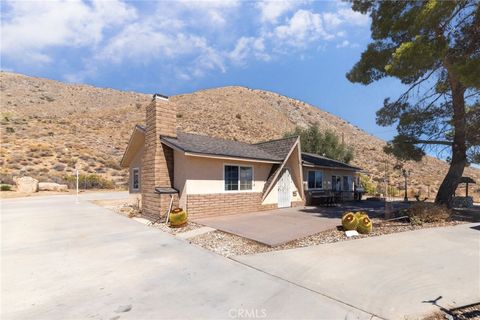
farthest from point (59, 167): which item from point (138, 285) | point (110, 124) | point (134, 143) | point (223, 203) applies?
point (138, 285)

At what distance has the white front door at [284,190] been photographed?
53.1 feet

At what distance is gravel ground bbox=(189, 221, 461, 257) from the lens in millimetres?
7607

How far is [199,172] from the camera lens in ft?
41.0

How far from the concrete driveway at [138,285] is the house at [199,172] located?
3686mm

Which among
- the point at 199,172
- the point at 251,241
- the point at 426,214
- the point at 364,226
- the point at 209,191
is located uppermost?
the point at 199,172

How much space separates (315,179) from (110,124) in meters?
40.9

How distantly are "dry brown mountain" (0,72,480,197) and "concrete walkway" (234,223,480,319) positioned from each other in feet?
77.7

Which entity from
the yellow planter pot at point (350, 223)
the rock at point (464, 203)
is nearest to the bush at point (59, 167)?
the yellow planter pot at point (350, 223)

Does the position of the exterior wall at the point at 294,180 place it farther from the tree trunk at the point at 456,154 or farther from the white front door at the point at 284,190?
the tree trunk at the point at 456,154

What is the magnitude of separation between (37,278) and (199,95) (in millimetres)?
57942

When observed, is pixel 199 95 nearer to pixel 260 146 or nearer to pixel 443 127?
pixel 260 146

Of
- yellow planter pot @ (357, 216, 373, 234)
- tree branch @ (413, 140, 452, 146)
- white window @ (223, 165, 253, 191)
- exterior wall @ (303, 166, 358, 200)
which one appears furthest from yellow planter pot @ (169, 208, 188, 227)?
tree branch @ (413, 140, 452, 146)

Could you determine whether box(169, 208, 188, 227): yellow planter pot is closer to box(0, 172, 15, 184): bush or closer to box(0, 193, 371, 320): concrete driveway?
box(0, 193, 371, 320): concrete driveway

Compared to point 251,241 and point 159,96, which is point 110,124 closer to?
point 159,96
